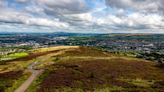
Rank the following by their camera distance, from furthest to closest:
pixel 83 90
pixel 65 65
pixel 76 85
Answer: pixel 65 65 → pixel 76 85 → pixel 83 90

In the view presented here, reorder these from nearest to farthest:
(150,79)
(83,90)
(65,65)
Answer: (83,90) → (150,79) → (65,65)

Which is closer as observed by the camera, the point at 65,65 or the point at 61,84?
the point at 61,84

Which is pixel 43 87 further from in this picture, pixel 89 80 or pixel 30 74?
pixel 30 74

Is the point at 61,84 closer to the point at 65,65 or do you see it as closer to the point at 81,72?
the point at 81,72

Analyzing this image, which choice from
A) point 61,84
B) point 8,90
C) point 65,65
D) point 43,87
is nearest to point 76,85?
point 61,84

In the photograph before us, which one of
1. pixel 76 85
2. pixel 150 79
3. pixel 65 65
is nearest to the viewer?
pixel 76 85

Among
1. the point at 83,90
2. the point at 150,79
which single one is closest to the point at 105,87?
the point at 83,90

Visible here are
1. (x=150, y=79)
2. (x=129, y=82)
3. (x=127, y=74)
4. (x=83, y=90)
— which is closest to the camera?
(x=83, y=90)

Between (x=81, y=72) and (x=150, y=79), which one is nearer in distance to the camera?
(x=150, y=79)
